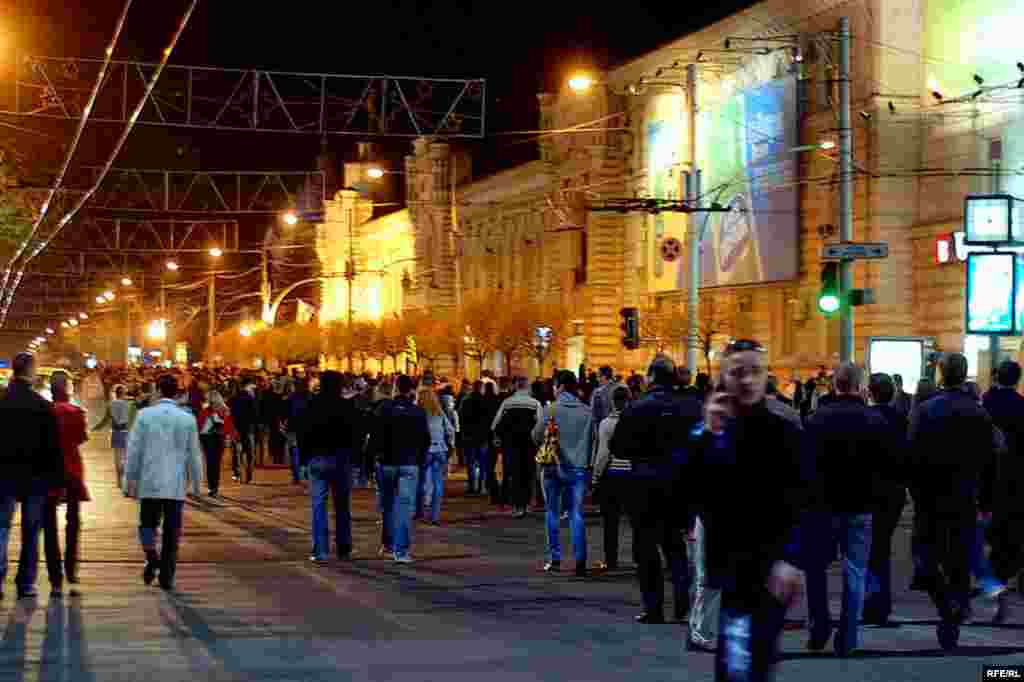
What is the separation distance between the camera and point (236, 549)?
18391 millimetres

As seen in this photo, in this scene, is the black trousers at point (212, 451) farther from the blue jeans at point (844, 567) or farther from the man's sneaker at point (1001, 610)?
the blue jeans at point (844, 567)

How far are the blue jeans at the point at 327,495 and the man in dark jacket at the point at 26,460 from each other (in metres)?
3.73

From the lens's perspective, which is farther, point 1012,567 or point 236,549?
point 236,549

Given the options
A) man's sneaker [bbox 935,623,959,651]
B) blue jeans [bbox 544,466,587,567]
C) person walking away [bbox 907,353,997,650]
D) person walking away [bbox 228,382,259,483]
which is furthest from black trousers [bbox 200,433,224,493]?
man's sneaker [bbox 935,623,959,651]

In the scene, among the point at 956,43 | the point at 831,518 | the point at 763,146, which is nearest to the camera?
the point at 831,518

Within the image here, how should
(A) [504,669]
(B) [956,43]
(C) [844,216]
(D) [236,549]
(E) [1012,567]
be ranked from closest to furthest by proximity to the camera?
(A) [504,669]
(E) [1012,567]
(D) [236,549]
(C) [844,216]
(B) [956,43]

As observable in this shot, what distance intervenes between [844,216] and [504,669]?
22.1 metres

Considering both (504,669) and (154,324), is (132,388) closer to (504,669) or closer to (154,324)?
(504,669)

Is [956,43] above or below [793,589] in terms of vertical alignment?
above

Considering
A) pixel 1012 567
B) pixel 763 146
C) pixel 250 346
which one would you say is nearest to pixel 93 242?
pixel 250 346

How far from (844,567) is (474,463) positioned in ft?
58.0

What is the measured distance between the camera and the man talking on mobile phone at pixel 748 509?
7.18 m
